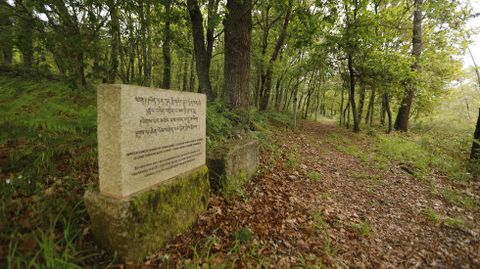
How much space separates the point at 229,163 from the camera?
12.3 feet

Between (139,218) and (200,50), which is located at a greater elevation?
(200,50)

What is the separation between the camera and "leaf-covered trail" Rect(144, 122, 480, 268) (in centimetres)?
259

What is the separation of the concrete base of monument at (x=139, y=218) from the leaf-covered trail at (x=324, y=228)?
6.9 inches

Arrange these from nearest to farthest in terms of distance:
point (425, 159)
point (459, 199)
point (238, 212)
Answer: point (238, 212), point (459, 199), point (425, 159)

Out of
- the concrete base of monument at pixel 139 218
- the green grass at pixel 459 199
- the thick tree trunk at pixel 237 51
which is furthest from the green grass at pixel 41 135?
the green grass at pixel 459 199

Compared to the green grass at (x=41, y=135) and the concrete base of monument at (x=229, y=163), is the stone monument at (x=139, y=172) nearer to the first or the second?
the concrete base of monument at (x=229, y=163)

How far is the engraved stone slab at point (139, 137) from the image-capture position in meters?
1.94

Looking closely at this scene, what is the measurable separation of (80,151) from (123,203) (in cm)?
210

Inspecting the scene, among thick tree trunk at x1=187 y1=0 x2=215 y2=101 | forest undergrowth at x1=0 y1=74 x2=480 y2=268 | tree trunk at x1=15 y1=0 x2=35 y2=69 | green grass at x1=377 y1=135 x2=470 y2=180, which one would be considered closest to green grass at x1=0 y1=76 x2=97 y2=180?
forest undergrowth at x1=0 y1=74 x2=480 y2=268

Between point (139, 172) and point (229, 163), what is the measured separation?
1.78 meters

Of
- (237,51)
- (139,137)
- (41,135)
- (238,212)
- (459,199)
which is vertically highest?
(237,51)

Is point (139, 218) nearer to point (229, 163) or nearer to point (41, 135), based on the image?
point (229, 163)

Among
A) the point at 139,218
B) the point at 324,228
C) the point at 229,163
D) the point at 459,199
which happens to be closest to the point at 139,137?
the point at 139,218

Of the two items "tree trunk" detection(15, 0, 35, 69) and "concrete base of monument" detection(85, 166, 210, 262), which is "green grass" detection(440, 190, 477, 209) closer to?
"concrete base of monument" detection(85, 166, 210, 262)
